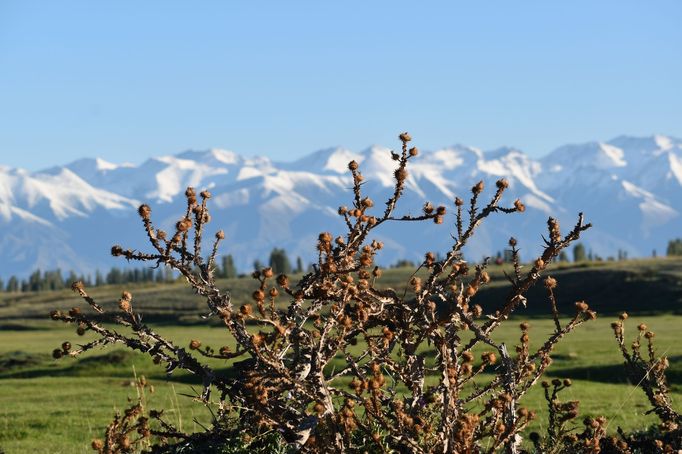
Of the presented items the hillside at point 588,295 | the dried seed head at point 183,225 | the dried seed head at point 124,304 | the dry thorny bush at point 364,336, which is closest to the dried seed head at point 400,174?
the dry thorny bush at point 364,336

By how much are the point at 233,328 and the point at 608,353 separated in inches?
1158

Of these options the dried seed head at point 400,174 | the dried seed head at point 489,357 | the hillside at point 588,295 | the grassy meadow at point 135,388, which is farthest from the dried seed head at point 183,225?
the hillside at point 588,295

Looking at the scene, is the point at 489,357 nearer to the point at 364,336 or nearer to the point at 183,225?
the point at 364,336

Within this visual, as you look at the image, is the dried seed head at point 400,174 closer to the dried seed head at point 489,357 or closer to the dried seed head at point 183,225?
the dried seed head at point 489,357

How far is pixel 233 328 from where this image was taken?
6.75 m

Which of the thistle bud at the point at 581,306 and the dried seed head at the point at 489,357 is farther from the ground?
the thistle bud at the point at 581,306

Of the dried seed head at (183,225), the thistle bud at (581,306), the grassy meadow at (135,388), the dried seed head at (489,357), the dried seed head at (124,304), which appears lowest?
the grassy meadow at (135,388)

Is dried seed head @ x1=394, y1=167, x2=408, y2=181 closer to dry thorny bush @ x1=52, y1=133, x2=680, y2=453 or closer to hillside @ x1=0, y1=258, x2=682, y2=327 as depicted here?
dry thorny bush @ x1=52, y1=133, x2=680, y2=453

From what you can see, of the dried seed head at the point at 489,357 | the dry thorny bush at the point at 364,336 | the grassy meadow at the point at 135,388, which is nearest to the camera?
the dried seed head at the point at 489,357

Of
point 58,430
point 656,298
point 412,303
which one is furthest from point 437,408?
point 656,298

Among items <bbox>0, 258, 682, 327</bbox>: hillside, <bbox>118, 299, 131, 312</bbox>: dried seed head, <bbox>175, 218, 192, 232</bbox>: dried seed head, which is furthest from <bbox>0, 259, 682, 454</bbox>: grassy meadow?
<bbox>0, 258, 682, 327</bbox>: hillside

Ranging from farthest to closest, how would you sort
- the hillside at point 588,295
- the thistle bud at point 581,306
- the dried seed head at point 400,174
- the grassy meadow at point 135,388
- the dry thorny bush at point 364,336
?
1. the hillside at point 588,295
2. the grassy meadow at point 135,388
3. the dried seed head at point 400,174
4. the thistle bud at point 581,306
5. the dry thorny bush at point 364,336

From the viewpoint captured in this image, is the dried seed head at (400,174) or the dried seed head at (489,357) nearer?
the dried seed head at (489,357)

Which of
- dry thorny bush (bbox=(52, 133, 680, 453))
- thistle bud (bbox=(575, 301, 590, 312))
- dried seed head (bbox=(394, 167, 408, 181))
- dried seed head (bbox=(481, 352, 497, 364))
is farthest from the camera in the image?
dried seed head (bbox=(394, 167, 408, 181))
